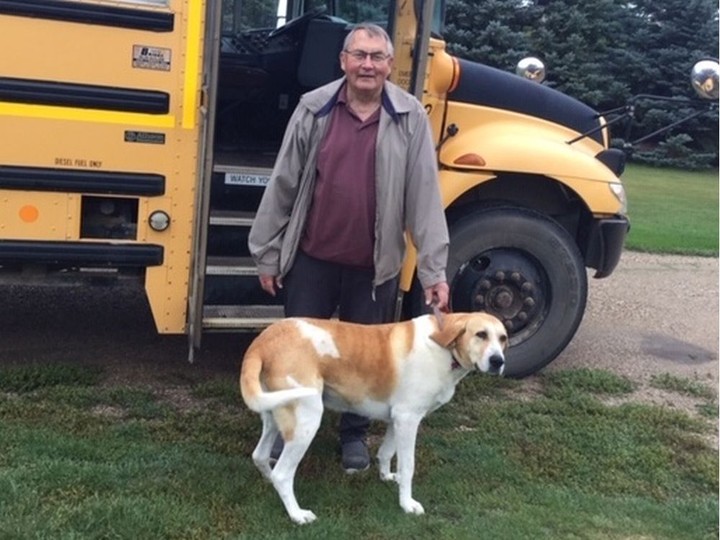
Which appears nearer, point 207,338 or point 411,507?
point 411,507

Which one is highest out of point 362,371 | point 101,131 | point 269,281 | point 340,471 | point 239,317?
point 101,131

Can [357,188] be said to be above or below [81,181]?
above

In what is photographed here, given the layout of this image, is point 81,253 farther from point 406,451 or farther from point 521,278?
point 521,278

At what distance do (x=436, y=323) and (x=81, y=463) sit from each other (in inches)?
59.7

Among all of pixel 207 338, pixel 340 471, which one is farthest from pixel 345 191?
pixel 207 338

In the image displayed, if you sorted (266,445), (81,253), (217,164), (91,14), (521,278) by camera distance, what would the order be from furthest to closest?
(521,278), (217,164), (81,253), (91,14), (266,445)

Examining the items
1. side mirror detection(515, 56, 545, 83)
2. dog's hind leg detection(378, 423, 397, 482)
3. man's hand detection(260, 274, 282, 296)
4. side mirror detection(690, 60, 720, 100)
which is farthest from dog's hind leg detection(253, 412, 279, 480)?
side mirror detection(515, 56, 545, 83)

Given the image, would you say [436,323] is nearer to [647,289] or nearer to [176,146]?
[176,146]

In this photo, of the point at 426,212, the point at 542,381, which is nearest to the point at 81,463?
the point at 426,212

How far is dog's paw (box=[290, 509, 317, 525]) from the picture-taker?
3.57m

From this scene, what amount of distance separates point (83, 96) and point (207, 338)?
1914 mm

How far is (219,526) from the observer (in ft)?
11.5

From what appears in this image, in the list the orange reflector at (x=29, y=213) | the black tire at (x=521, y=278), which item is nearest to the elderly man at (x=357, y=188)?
the orange reflector at (x=29, y=213)

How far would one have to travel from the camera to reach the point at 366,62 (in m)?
3.70
